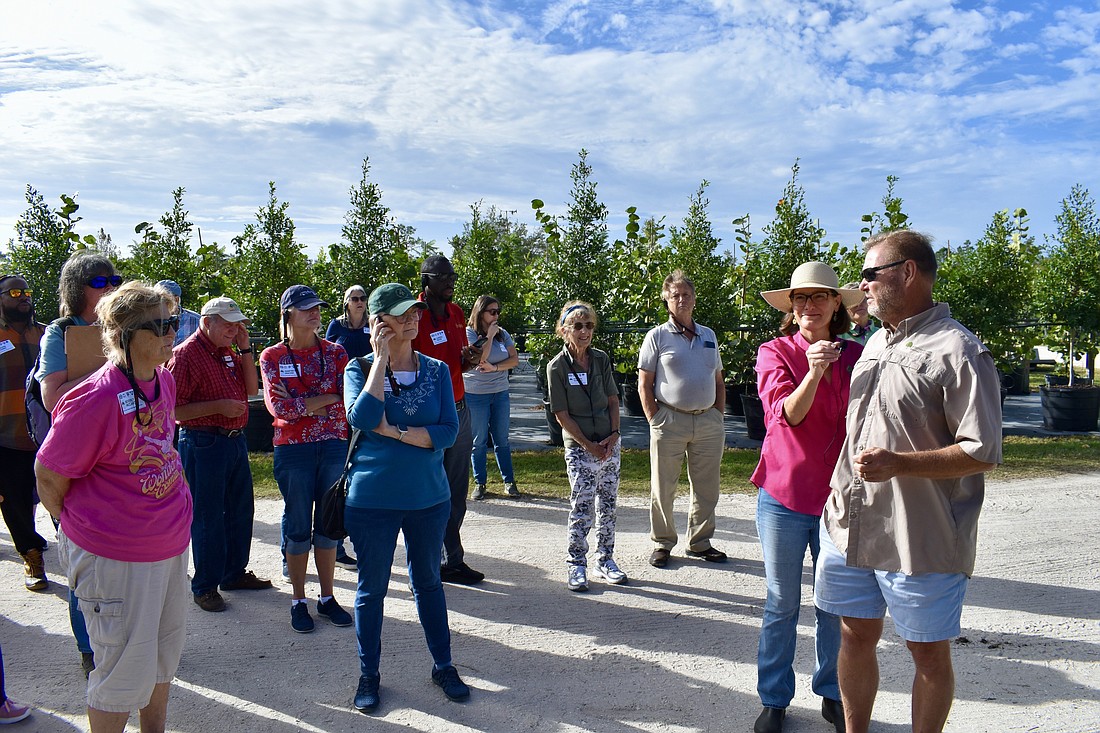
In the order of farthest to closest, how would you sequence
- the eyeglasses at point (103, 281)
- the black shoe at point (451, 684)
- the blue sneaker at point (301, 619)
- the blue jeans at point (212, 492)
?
the blue jeans at point (212, 492), the blue sneaker at point (301, 619), the eyeglasses at point (103, 281), the black shoe at point (451, 684)

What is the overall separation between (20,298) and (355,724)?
3583mm

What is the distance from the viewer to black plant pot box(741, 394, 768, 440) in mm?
10586

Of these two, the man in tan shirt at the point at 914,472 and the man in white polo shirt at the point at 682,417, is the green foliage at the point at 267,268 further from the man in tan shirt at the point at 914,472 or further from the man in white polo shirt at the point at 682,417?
the man in tan shirt at the point at 914,472

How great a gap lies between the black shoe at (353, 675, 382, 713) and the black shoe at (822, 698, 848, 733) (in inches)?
80.0

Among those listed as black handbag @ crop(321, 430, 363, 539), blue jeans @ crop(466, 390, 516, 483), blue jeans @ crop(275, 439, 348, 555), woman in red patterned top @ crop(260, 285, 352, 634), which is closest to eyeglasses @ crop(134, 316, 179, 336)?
black handbag @ crop(321, 430, 363, 539)

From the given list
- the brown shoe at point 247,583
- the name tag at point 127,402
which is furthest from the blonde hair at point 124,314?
the brown shoe at point 247,583

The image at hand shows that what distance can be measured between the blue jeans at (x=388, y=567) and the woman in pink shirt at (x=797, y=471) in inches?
58.8

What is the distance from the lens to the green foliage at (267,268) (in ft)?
33.5

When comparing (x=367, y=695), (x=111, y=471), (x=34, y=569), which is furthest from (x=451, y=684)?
(x=34, y=569)

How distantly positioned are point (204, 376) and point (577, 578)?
8.66ft

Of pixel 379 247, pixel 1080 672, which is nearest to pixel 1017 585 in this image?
pixel 1080 672

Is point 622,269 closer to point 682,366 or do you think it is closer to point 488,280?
point 488,280

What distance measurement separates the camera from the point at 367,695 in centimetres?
354

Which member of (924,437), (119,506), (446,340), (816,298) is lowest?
(119,506)
